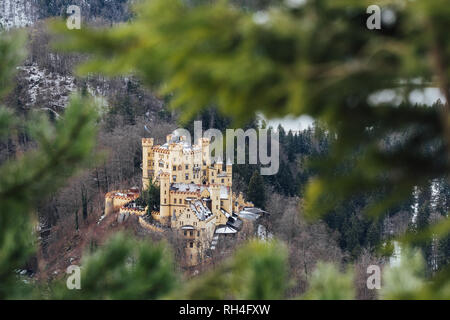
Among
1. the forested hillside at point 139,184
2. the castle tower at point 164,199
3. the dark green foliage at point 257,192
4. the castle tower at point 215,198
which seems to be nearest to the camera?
the forested hillside at point 139,184

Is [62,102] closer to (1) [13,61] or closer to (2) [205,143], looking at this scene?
(2) [205,143]

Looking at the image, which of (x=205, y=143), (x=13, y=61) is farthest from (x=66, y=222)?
(x=13, y=61)

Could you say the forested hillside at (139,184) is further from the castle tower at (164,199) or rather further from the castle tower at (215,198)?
the castle tower at (215,198)

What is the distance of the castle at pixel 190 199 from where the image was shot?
34.9 meters

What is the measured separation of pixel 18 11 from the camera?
7662 centimetres

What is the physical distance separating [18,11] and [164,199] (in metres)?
50.3

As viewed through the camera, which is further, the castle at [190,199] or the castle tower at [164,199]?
the castle tower at [164,199]

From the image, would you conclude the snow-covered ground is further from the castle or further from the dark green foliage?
the dark green foliage

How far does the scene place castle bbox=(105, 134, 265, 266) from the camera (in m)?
34.9

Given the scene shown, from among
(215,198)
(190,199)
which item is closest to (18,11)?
(190,199)

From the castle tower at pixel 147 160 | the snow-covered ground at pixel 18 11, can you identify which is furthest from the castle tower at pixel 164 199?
the snow-covered ground at pixel 18 11

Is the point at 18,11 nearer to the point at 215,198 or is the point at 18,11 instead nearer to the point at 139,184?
the point at 139,184
